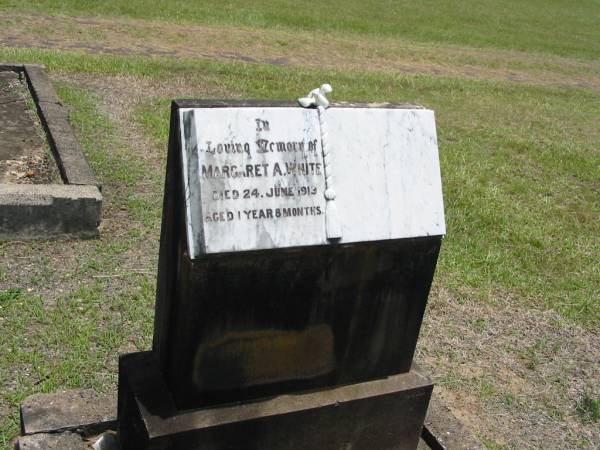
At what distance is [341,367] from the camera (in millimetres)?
2963

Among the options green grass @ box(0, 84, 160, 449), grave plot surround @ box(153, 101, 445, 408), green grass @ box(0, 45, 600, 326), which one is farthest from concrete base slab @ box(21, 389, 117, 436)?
green grass @ box(0, 45, 600, 326)

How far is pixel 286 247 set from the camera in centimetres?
260

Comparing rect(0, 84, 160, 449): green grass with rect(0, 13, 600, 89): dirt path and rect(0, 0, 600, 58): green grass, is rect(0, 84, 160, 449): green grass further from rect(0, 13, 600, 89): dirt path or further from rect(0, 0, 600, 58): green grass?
rect(0, 0, 600, 58): green grass

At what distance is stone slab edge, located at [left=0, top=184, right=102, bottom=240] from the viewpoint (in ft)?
15.8

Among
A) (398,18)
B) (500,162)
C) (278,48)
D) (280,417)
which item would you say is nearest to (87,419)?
(280,417)

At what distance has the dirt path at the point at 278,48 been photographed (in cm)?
1161

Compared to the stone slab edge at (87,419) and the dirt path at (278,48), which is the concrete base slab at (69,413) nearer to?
the stone slab edge at (87,419)

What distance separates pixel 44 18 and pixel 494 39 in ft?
34.5

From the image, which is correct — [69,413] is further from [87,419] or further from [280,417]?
[280,417]

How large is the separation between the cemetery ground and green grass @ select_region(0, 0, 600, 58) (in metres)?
Result: 0.16

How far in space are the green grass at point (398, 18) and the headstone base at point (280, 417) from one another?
39.1 ft

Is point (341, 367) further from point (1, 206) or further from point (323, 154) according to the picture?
point (1, 206)

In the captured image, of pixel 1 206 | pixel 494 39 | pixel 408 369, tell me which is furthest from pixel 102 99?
pixel 494 39

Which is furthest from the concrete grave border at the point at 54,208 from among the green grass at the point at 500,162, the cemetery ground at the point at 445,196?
the green grass at the point at 500,162
